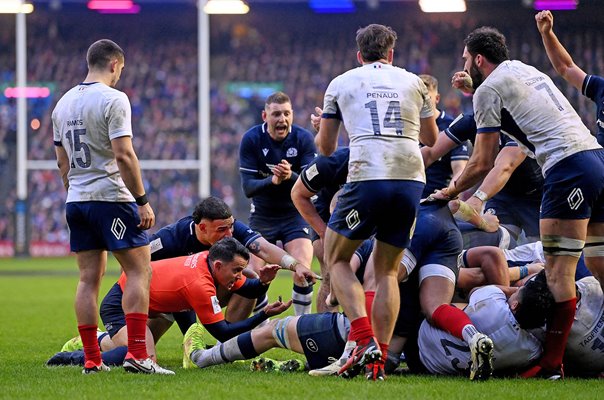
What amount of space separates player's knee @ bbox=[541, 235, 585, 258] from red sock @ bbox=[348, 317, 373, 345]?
1333 mm

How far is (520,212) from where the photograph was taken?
978cm

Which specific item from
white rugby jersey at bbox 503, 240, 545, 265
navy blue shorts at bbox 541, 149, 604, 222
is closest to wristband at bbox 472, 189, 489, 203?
white rugby jersey at bbox 503, 240, 545, 265

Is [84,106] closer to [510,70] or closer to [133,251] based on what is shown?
[133,251]

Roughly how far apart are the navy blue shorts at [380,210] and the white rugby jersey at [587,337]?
125 centimetres

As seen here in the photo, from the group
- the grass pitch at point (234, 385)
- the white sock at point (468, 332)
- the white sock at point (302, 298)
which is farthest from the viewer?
the white sock at point (302, 298)

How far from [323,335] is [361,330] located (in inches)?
16.7

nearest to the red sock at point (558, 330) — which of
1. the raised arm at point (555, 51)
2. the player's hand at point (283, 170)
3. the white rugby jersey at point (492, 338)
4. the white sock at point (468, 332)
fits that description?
the white rugby jersey at point (492, 338)

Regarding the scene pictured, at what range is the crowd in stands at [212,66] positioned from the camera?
101ft

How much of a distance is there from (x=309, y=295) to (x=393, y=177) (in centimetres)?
327

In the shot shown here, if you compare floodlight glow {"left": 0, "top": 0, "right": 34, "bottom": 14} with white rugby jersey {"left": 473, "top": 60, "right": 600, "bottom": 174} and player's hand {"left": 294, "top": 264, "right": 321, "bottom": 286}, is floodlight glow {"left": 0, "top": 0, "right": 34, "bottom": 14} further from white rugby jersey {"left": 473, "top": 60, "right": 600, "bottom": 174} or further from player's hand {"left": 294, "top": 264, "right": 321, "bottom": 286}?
white rugby jersey {"left": 473, "top": 60, "right": 600, "bottom": 174}

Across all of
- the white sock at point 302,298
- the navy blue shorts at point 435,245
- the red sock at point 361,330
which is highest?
the navy blue shorts at point 435,245

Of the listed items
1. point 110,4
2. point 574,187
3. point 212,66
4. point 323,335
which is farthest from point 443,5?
point 323,335

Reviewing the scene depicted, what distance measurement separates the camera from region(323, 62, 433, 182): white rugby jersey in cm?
652

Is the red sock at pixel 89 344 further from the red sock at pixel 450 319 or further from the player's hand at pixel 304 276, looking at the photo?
the red sock at pixel 450 319
